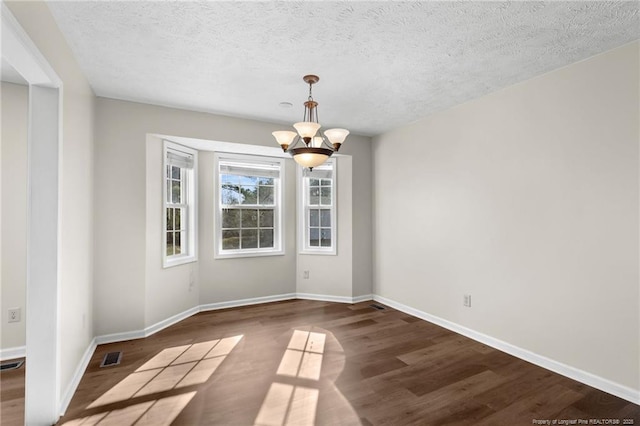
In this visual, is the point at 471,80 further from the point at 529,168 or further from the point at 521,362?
the point at 521,362

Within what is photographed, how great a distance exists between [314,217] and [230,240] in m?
1.36

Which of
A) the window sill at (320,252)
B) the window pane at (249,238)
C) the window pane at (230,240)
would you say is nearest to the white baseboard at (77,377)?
the window pane at (230,240)

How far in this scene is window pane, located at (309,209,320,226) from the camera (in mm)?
5242

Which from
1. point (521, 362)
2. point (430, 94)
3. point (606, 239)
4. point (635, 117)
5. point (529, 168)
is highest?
point (430, 94)

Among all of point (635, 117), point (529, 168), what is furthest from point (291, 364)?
point (635, 117)

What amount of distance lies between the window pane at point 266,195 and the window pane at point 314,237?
0.80 m

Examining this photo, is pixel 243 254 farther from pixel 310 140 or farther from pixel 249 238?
pixel 310 140

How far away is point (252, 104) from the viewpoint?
12.1 feet

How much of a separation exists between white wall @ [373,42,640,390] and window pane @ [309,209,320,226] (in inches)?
62.7

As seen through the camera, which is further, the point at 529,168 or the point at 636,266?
the point at 529,168

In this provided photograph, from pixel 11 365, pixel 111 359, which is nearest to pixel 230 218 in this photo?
pixel 111 359

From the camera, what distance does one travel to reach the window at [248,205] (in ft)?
15.6

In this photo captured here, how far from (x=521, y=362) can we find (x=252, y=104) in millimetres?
3788

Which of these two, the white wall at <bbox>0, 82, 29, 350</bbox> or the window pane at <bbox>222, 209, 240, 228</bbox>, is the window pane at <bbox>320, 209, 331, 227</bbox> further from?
the white wall at <bbox>0, 82, 29, 350</bbox>
